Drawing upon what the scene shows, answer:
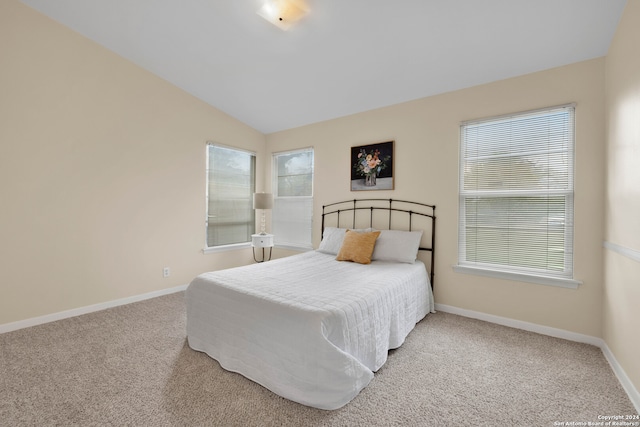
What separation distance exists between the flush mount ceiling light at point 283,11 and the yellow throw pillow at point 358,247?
222 cm

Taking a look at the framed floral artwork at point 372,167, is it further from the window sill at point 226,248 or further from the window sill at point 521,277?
the window sill at point 226,248

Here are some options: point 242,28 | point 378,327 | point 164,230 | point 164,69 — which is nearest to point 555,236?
point 378,327

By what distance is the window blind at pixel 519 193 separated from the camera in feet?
8.54

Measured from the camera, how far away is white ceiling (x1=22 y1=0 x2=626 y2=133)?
2.19m

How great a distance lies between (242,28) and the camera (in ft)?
8.79

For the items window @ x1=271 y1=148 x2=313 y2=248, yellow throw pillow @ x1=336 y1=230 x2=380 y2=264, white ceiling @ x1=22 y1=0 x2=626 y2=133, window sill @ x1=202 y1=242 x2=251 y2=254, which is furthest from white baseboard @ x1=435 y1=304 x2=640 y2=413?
window sill @ x1=202 y1=242 x2=251 y2=254

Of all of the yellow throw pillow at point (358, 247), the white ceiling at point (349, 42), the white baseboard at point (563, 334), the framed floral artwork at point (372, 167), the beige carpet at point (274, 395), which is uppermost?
the white ceiling at point (349, 42)

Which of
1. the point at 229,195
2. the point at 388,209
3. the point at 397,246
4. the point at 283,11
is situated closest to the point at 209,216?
the point at 229,195

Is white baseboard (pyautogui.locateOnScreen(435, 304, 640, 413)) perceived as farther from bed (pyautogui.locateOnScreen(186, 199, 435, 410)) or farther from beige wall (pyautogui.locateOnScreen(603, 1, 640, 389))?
bed (pyautogui.locateOnScreen(186, 199, 435, 410))

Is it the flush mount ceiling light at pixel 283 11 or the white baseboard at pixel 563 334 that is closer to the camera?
the white baseboard at pixel 563 334

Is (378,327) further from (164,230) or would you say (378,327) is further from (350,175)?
(164,230)

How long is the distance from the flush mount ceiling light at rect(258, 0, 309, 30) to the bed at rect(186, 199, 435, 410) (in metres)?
2.22

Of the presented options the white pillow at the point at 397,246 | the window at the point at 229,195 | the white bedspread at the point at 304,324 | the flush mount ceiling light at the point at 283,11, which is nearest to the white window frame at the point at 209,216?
the window at the point at 229,195

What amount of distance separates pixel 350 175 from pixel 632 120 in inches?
105
